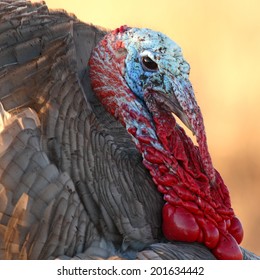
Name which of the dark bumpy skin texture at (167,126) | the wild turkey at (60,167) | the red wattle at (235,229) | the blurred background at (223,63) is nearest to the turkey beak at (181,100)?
the dark bumpy skin texture at (167,126)

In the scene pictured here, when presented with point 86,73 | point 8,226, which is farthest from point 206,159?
point 8,226

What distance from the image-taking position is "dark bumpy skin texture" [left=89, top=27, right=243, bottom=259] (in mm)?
2955

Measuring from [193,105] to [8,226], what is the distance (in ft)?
2.74

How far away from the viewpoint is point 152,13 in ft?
16.2

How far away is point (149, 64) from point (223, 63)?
1924mm

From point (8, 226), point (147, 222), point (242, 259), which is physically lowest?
point (242, 259)

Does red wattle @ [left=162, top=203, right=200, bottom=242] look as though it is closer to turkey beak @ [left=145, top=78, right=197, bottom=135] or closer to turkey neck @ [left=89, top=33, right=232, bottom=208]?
turkey neck @ [left=89, top=33, right=232, bottom=208]

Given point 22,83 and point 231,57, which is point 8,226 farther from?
point 231,57

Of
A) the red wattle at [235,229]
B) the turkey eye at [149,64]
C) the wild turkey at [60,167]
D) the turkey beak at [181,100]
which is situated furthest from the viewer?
the red wattle at [235,229]

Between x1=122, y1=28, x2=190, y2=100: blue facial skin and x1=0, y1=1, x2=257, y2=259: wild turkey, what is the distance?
0.20 meters

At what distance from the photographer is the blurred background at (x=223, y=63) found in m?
4.62

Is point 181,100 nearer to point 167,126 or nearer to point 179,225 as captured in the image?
point 167,126

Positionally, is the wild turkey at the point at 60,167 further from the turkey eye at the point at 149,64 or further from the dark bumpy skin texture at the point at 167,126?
the turkey eye at the point at 149,64
